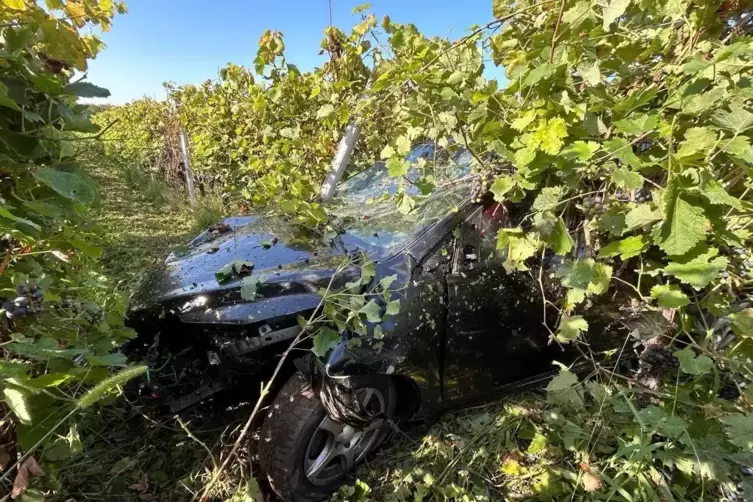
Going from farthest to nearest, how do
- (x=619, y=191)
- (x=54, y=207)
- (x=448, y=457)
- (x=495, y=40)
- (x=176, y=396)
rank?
(x=448, y=457) < (x=176, y=396) < (x=495, y=40) < (x=619, y=191) < (x=54, y=207)

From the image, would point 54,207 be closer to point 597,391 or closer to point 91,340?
point 91,340

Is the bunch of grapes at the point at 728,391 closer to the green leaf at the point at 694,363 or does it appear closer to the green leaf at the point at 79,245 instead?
the green leaf at the point at 694,363

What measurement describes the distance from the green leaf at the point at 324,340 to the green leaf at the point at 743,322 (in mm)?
1355

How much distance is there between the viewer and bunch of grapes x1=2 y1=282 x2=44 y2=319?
3.74 ft

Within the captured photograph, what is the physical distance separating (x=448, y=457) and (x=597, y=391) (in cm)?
84

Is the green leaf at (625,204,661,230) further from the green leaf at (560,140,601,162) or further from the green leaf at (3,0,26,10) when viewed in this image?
the green leaf at (3,0,26,10)

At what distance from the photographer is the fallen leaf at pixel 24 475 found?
110cm

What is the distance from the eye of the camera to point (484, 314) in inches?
79.6

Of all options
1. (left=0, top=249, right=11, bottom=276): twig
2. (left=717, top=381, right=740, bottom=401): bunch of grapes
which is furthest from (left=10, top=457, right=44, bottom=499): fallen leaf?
(left=717, top=381, right=740, bottom=401): bunch of grapes

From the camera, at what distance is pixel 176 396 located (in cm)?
195

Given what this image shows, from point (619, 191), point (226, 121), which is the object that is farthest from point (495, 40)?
point (226, 121)

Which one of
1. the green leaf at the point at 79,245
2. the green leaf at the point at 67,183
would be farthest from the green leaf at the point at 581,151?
the green leaf at the point at 79,245

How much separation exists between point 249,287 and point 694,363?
5.64 ft

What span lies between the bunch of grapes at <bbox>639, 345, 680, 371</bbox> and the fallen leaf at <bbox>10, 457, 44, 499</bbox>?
91.5 inches
